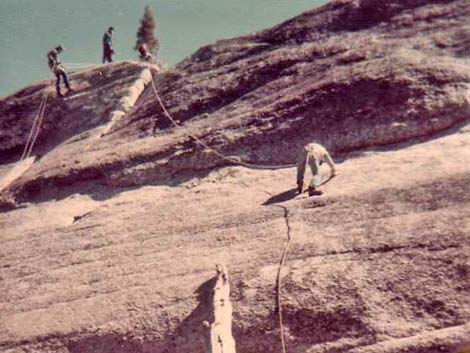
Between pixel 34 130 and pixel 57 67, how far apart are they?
214 cm

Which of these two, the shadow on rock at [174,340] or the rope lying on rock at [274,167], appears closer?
the rope lying on rock at [274,167]

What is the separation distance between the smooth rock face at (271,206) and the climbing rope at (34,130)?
2.74 feet

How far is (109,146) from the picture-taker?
13258 millimetres

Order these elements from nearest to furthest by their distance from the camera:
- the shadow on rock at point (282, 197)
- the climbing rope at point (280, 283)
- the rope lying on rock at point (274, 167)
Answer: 1. the climbing rope at point (280, 283)
2. the rope lying on rock at point (274, 167)
3. the shadow on rock at point (282, 197)

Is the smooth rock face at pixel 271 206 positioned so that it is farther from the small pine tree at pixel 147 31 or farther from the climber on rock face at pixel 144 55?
the small pine tree at pixel 147 31

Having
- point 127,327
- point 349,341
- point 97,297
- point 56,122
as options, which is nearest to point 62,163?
point 56,122

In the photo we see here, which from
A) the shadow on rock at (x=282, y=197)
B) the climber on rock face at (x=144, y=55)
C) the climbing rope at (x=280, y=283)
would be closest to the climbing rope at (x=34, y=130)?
the climber on rock face at (x=144, y=55)

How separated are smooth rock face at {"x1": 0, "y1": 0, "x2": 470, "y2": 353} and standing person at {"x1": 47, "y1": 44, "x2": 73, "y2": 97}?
9.41 feet

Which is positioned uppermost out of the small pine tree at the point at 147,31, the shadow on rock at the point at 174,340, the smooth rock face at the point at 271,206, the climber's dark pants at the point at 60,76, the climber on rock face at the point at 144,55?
the small pine tree at the point at 147,31

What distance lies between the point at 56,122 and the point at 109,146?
442 cm

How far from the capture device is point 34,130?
55.7 ft

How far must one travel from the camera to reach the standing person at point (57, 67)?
1761cm

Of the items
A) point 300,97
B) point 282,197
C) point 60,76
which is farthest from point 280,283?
point 60,76

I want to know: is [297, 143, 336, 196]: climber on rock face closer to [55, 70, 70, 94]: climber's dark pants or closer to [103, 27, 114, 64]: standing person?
[55, 70, 70, 94]: climber's dark pants
